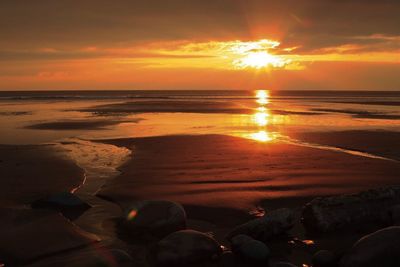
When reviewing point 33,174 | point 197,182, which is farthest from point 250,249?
point 33,174

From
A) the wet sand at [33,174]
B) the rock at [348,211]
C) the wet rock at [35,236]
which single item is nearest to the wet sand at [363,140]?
the rock at [348,211]

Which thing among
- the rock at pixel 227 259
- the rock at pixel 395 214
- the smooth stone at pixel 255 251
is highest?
the rock at pixel 395 214

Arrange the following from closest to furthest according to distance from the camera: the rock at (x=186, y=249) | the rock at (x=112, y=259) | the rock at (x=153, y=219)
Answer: the rock at (x=112, y=259)
the rock at (x=186, y=249)
the rock at (x=153, y=219)

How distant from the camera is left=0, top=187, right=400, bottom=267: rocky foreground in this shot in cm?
548

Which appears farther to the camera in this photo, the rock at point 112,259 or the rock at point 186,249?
the rock at point 186,249

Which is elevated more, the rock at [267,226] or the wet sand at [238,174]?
the rock at [267,226]

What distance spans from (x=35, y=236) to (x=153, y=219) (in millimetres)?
1716

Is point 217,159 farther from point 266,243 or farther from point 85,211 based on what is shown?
point 266,243

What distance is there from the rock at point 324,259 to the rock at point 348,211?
4.13 feet

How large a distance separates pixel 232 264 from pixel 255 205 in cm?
279

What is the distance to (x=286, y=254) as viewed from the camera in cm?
608

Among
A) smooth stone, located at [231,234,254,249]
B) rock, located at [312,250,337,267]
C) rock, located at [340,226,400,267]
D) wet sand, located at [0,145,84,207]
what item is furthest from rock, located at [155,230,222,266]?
wet sand, located at [0,145,84,207]

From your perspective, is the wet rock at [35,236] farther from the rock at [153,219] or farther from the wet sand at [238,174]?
the wet sand at [238,174]

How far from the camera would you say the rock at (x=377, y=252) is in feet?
16.7
